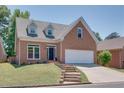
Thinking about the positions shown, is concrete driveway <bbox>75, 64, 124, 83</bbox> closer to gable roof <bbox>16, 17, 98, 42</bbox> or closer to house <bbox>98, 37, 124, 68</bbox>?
gable roof <bbox>16, 17, 98, 42</bbox>

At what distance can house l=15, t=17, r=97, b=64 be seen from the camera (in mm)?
22438

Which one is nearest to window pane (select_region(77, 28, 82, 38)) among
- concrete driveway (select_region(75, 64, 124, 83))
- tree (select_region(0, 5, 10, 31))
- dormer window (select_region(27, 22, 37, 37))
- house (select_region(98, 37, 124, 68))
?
dormer window (select_region(27, 22, 37, 37))

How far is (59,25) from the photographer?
26.5 metres

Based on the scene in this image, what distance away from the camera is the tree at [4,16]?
35.2 metres

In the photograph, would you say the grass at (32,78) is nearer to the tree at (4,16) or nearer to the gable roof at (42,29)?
the gable roof at (42,29)

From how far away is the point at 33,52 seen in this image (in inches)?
894

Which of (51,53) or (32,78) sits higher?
(51,53)

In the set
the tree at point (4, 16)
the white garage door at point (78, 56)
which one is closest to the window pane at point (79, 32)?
the white garage door at point (78, 56)

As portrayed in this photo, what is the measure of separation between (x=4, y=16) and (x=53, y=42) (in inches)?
601

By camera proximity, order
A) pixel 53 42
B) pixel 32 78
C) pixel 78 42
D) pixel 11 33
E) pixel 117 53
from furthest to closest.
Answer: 1. pixel 11 33
2. pixel 117 53
3. pixel 78 42
4. pixel 53 42
5. pixel 32 78

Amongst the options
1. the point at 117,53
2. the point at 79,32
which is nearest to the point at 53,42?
the point at 79,32

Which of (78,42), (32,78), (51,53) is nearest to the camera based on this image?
(32,78)

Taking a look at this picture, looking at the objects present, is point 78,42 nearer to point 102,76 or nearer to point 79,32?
point 79,32

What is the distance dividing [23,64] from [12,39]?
13190 mm
